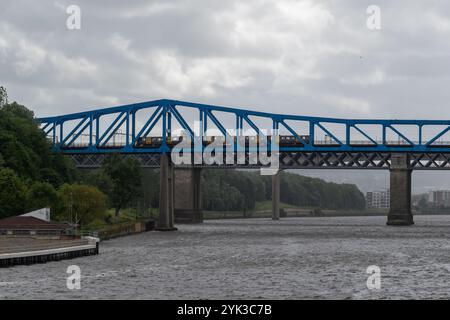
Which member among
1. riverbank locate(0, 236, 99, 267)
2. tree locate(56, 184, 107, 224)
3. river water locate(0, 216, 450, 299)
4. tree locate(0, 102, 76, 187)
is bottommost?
river water locate(0, 216, 450, 299)

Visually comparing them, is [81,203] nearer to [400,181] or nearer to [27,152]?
[27,152]

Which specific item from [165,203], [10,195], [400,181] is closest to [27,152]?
[10,195]

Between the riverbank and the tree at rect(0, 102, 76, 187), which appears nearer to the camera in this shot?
the riverbank

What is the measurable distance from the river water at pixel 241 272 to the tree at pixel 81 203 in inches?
531

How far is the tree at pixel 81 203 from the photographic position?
128000 mm

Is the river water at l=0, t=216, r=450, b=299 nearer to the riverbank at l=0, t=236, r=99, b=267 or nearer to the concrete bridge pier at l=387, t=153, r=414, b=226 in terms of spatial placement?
the riverbank at l=0, t=236, r=99, b=267

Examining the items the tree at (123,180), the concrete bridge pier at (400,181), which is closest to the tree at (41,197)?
the tree at (123,180)

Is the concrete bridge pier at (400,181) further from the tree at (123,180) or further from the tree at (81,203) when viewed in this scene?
the tree at (81,203)

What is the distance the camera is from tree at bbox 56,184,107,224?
12800cm

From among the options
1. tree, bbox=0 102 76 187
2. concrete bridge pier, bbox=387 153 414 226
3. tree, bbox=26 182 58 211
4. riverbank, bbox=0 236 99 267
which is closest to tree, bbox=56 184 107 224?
tree, bbox=26 182 58 211

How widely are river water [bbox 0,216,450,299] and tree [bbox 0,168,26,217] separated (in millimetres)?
12348

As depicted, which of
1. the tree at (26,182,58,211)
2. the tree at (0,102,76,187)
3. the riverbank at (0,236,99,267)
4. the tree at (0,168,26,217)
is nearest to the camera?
the riverbank at (0,236,99,267)
